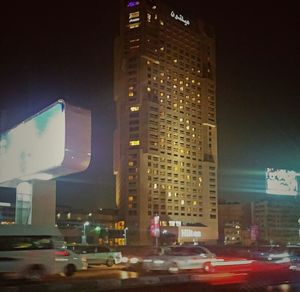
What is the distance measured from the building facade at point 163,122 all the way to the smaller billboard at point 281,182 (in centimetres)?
5993

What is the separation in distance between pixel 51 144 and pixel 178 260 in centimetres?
1059

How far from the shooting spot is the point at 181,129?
135 m

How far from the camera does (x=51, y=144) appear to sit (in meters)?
29.2

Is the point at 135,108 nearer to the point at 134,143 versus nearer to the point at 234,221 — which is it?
the point at 134,143

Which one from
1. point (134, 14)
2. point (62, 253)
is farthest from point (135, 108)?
point (62, 253)

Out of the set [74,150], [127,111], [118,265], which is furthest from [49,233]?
[127,111]

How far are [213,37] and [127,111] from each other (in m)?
42.8

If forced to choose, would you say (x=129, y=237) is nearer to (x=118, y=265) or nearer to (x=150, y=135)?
(x=150, y=135)

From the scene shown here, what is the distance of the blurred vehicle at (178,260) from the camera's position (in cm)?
2327

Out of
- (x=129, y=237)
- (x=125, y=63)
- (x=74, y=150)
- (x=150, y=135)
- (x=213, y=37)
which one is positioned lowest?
(x=129, y=237)

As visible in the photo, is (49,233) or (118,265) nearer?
(49,233)

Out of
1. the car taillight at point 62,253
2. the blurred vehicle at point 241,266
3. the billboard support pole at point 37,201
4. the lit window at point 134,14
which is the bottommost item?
the blurred vehicle at point 241,266

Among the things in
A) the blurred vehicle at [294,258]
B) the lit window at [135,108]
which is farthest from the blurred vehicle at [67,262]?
the lit window at [135,108]

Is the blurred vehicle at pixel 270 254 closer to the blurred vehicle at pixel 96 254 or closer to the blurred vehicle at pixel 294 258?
the blurred vehicle at pixel 294 258
